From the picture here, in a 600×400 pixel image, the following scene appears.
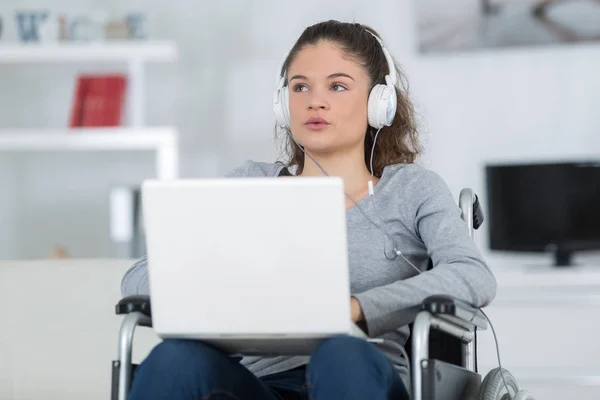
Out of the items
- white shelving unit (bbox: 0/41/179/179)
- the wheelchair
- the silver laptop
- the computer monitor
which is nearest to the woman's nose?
the wheelchair

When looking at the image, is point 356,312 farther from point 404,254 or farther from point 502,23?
point 502,23

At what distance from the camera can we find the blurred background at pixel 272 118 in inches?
162

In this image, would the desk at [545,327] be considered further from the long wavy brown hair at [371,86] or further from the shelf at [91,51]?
the long wavy brown hair at [371,86]

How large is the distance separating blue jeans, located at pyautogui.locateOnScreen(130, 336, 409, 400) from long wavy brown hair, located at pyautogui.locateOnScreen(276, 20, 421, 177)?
68cm

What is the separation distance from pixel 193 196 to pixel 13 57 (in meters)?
3.02

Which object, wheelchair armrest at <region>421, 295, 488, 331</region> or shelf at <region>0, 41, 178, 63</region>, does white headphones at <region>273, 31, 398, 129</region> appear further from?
shelf at <region>0, 41, 178, 63</region>

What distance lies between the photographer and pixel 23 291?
2.36 m

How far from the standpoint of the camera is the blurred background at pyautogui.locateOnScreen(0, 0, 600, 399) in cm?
412

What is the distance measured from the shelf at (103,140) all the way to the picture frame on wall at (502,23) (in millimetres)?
1156

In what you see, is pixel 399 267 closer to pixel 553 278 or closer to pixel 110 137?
pixel 553 278

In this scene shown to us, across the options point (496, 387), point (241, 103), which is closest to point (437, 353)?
point (496, 387)

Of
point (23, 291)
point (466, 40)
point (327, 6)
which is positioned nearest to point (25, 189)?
point (327, 6)

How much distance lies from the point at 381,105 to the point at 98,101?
245cm

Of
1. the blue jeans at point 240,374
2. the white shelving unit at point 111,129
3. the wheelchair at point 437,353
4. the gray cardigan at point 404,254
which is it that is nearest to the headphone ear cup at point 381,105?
the gray cardigan at point 404,254
